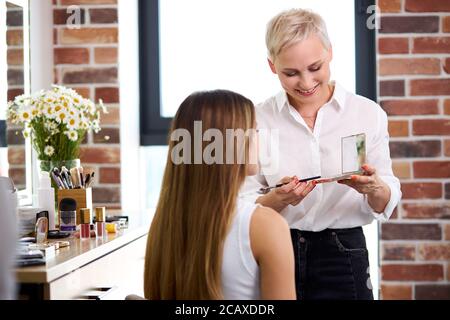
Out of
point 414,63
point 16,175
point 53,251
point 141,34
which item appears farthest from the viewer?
point 141,34

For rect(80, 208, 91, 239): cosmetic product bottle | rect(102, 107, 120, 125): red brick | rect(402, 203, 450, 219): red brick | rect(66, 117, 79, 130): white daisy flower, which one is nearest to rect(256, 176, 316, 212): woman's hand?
rect(80, 208, 91, 239): cosmetic product bottle

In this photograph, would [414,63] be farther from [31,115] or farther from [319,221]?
[31,115]

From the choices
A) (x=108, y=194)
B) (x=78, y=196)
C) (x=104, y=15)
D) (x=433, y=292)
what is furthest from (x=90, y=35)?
(x=433, y=292)

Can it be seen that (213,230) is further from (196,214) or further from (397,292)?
(397,292)

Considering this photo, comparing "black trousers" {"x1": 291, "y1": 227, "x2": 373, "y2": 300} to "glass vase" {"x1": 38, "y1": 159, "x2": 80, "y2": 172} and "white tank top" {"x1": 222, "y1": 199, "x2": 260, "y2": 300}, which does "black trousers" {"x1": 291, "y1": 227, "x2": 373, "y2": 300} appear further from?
"glass vase" {"x1": 38, "y1": 159, "x2": 80, "y2": 172}

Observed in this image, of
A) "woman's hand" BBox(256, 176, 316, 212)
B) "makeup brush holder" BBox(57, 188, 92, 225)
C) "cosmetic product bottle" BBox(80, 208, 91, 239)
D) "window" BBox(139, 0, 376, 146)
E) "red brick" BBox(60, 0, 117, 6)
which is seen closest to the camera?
"woman's hand" BBox(256, 176, 316, 212)

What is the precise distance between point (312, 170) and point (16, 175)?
1133 millimetres

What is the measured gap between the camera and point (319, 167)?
1.95 meters

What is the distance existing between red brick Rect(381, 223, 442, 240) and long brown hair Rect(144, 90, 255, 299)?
5.07 ft

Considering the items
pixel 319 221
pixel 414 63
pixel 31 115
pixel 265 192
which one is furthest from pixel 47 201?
pixel 414 63

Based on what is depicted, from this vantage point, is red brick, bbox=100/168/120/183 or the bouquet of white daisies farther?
red brick, bbox=100/168/120/183

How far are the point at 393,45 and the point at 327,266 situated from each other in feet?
4.24

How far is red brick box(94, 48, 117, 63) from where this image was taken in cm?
298

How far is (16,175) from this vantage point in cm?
259
